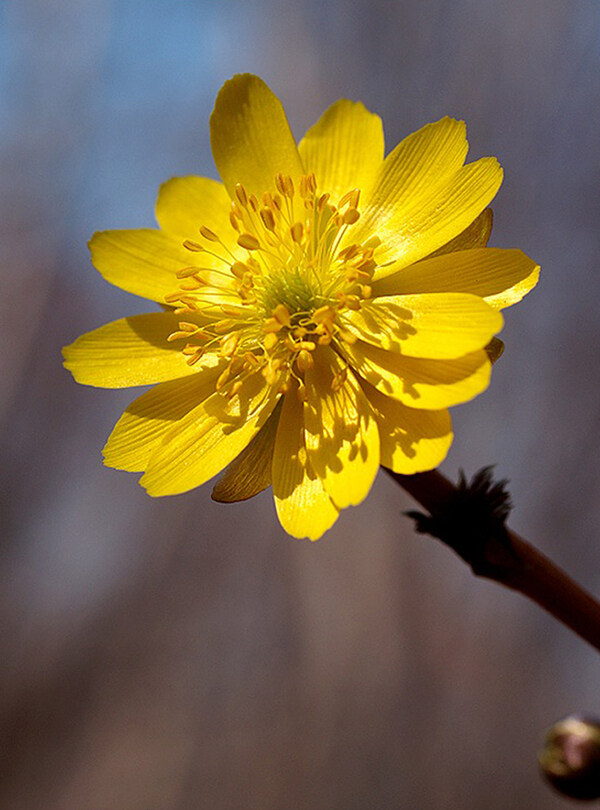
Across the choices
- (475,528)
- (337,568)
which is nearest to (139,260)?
(475,528)

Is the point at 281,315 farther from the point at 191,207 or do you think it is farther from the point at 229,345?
the point at 191,207

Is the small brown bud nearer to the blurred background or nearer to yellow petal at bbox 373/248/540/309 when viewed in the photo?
yellow petal at bbox 373/248/540/309

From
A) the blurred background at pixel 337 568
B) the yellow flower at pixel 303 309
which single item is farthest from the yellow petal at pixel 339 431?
the blurred background at pixel 337 568

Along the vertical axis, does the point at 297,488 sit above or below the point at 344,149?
below

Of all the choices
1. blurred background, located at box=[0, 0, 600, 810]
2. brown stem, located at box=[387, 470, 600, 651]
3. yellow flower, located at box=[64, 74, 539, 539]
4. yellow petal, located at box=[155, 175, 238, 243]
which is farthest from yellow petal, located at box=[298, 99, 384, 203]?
blurred background, located at box=[0, 0, 600, 810]

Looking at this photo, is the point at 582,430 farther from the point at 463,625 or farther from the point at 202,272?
the point at 202,272
